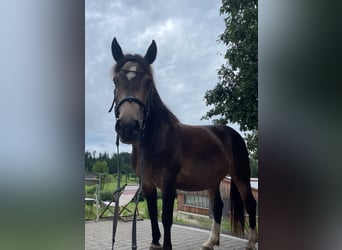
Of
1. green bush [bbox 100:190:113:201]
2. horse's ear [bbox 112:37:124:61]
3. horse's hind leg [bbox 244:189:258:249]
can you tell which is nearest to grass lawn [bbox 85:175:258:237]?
green bush [bbox 100:190:113:201]

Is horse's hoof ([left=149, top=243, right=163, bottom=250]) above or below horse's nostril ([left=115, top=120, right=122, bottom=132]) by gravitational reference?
below

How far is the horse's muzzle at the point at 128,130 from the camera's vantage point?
2.15 m

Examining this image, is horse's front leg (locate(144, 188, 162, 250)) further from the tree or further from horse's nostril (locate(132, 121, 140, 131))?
the tree

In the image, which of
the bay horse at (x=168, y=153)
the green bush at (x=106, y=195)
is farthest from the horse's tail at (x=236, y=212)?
the green bush at (x=106, y=195)

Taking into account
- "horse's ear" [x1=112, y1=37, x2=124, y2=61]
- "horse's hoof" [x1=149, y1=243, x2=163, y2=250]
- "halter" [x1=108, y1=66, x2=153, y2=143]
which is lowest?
"horse's hoof" [x1=149, y1=243, x2=163, y2=250]

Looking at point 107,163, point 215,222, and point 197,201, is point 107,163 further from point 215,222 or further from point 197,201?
point 215,222

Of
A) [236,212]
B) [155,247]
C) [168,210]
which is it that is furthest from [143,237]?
[236,212]

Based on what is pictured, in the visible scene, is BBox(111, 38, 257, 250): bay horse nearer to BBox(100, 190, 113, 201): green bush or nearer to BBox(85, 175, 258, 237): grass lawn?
BBox(85, 175, 258, 237): grass lawn

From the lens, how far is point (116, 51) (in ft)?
7.23

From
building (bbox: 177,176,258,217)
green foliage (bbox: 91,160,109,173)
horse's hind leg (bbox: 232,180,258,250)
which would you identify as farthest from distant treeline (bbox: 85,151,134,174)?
horse's hind leg (bbox: 232,180,258,250)

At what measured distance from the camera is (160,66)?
7.27 feet

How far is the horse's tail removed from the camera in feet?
7.27
